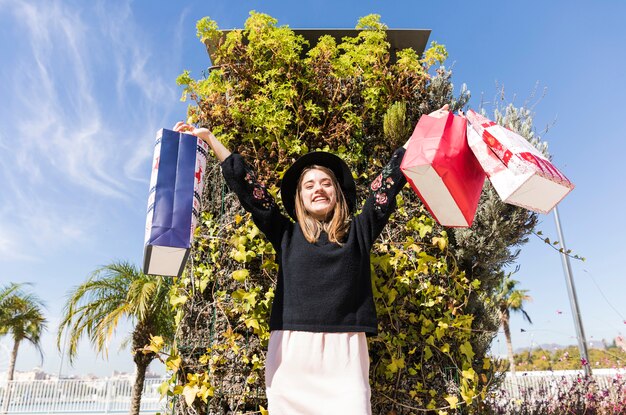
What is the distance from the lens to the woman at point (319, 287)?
178cm

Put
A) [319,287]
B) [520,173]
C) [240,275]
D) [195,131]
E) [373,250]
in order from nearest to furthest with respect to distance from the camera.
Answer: [520,173], [319,287], [195,131], [240,275], [373,250]

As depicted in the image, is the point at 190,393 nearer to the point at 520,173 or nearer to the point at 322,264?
the point at 322,264

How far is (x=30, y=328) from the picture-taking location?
17.5 meters

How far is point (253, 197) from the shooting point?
2135 mm

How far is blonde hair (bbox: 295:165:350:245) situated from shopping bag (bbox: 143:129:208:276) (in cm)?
57

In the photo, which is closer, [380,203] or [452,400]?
[380,203]

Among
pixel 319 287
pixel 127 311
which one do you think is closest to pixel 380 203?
pixel 319 287

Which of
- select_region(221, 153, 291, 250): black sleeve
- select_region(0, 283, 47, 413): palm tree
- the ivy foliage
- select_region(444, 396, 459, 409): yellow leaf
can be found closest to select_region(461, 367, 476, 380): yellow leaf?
the ivy foliage

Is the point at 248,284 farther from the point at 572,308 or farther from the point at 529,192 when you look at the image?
the point at 572,308

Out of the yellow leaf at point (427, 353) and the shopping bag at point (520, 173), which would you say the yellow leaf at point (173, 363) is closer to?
the yellow leaf at point (427, 353)

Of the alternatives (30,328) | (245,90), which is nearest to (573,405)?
(245,90)

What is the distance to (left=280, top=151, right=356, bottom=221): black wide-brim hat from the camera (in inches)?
92.1

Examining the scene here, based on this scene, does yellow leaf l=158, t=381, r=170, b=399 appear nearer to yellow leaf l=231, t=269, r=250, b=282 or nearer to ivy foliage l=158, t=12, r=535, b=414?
ivy foliage l=158, t=12, r=535, b=414

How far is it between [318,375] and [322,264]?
1.54 feet
